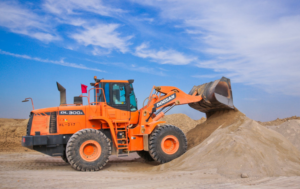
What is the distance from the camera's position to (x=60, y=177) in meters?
6.75

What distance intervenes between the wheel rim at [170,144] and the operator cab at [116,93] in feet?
5.12

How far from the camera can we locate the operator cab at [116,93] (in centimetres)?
900

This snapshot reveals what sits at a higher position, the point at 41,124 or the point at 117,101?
the point at 117,101

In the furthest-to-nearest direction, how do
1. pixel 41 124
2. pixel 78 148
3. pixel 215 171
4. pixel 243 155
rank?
pixel 41 124, pixel 78 148, pixel 243 155, pixel 215 171

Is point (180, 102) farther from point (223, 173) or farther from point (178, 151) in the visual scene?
point (223, 173)

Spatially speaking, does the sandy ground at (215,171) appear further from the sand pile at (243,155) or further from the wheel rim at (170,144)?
the wheel rim at (170,144)

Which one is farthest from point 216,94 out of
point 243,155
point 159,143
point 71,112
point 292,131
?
point 71,112

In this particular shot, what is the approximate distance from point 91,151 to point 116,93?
2.14m

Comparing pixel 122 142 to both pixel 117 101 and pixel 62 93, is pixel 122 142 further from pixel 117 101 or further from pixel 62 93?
pixel 62 93

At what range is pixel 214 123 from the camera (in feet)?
34.2

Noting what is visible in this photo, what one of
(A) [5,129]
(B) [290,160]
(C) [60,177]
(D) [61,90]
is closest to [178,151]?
(B) [290,160]

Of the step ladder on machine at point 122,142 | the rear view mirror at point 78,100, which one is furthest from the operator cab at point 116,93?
the step ladder on machine at point 122,142

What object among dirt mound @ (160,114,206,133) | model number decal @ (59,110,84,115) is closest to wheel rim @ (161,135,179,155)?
model number decal @ (59,110,84,115)

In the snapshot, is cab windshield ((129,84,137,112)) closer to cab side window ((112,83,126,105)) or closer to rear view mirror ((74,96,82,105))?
cab side window ((112,83,126,105))
